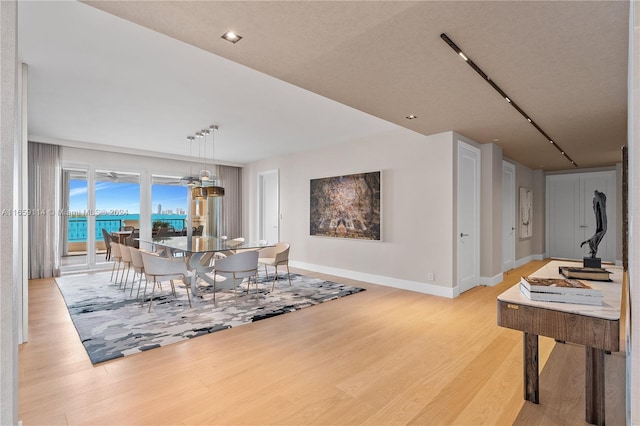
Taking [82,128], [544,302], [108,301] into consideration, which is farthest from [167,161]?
[544,302]

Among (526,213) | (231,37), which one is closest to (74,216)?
(231,37)

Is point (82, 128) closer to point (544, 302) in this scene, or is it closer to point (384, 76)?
point (384, 76)

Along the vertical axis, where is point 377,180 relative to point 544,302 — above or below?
above

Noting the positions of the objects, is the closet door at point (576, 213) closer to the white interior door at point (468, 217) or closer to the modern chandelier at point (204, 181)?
the white interior door at point (468, 217)

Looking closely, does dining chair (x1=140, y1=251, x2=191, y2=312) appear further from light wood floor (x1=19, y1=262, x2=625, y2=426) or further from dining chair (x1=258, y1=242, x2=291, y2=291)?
dining chair (x1=258, y1=242, x2=291, y2=291)

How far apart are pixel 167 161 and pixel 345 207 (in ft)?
15.9

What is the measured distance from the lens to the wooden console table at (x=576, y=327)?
5.28 ft

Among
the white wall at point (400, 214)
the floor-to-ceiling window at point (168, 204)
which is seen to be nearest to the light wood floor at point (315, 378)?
the white wall at point (400, 214)

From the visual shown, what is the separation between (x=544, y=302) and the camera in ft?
5.98

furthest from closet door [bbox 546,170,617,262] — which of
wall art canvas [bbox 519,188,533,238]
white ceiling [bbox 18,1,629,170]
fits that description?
white ceiling [bbox 18,1,629,170]

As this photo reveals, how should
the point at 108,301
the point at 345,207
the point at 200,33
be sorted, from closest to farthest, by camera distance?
1. the point at 200,33
2. the point at 108,301
3. the point at 345,207

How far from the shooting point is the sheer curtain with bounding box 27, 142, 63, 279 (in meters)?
6.01

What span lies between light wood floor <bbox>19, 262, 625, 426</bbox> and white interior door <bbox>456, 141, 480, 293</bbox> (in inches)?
62.5

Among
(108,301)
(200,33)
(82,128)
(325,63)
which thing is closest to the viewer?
(200,33)
